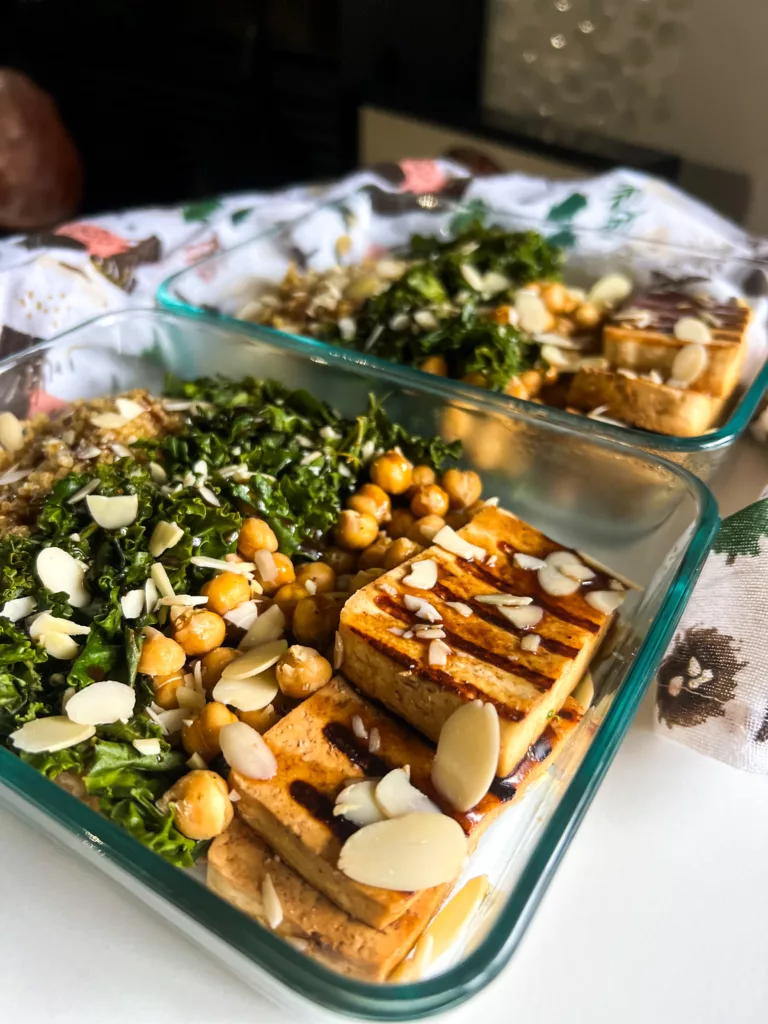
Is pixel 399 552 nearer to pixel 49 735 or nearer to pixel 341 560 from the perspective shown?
pixel 341 560

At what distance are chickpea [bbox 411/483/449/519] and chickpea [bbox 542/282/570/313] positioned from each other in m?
0.62

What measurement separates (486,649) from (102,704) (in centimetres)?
39

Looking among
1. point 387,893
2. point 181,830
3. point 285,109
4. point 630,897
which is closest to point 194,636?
point 181,830

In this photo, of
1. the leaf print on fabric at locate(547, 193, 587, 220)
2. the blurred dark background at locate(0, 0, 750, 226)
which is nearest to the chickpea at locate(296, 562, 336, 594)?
the leaf print on fabric at locate(547, 193, 587, 220)

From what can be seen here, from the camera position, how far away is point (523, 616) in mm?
917

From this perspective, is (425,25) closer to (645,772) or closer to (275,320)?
(275,320)

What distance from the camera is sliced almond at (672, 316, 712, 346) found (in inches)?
54.6

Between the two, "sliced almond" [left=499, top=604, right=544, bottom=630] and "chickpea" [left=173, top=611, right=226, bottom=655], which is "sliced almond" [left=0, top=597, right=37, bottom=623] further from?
"sliced almond" [left=499, top=604, right=544, bottom=630]

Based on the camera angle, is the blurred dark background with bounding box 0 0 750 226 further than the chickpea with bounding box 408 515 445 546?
Yes

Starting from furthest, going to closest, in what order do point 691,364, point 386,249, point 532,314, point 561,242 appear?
point 386,249 → point 561,242 → point 532,314 → point 691,364

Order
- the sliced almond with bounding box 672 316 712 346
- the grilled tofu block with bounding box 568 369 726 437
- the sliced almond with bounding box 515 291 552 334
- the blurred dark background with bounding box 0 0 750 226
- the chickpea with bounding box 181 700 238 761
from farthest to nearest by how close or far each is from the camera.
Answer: the blurred dark background with bounding box 0 0 750 226 → the sliced almond with bounding box 515 291 552 334 → the sliced almond with bounding box 672 316 712 346 → the grilled tofu block with bounding box 568 369 726 437 → the chickpea with bounding box 181 700 238 761

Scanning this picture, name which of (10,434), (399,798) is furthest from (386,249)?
(399,798)

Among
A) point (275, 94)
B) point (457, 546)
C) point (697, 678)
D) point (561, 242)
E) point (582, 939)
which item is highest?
point (275, 94)

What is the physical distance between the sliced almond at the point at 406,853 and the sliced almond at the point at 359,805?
1 centimetres
